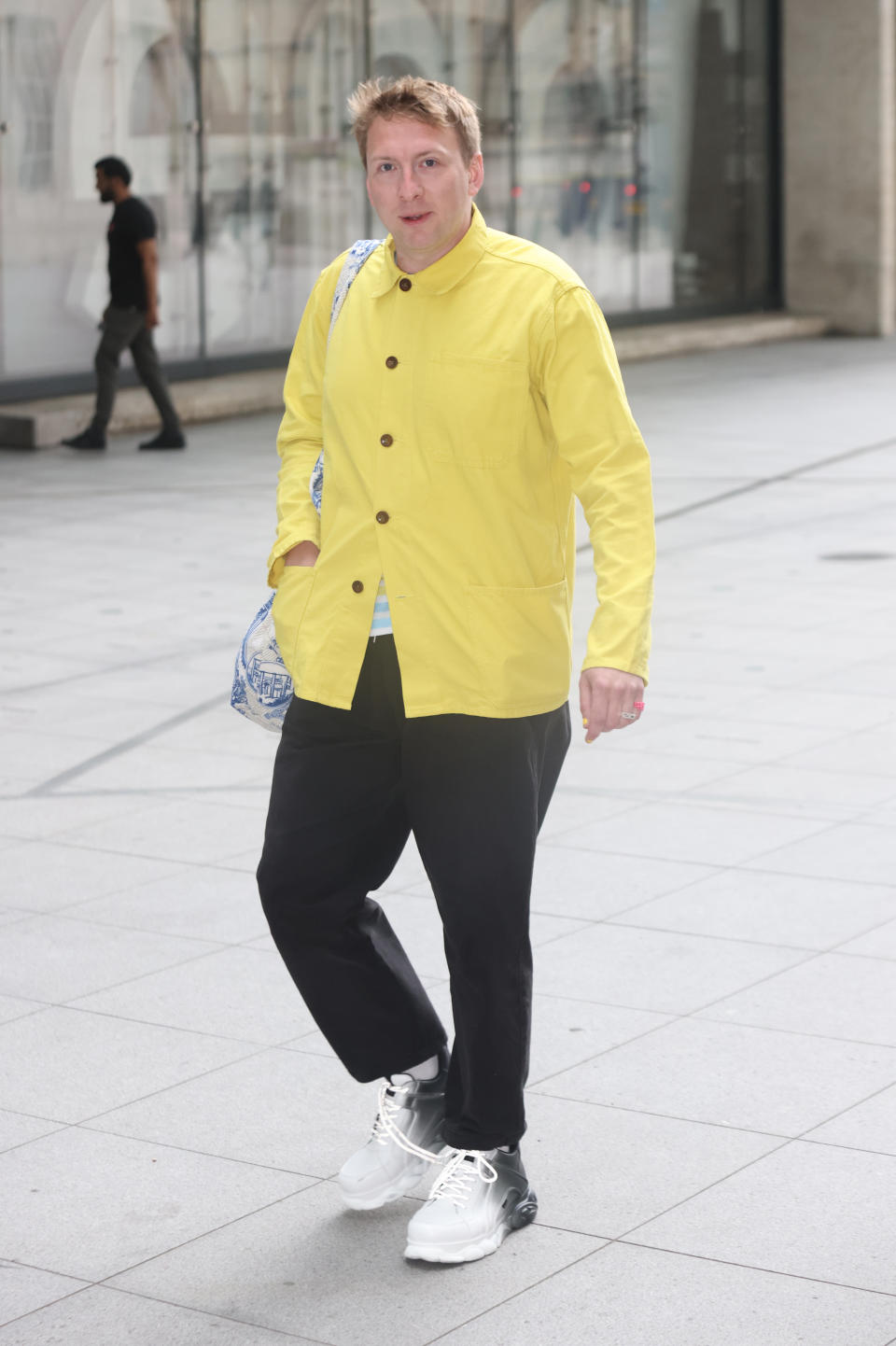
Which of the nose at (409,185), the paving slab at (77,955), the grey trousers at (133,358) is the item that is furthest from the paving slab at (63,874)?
the grey trousers at (133,358)

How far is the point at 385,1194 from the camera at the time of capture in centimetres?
345

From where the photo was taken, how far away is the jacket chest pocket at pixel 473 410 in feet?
10.5

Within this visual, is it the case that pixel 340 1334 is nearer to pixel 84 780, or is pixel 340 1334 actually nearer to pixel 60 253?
pixel 84 780

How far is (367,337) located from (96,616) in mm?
6024

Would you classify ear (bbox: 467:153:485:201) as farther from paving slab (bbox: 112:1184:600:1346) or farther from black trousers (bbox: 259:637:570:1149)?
paving slab (bbox: 112:1184:600:1346)

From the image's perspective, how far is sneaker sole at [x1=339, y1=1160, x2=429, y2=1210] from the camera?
3.43 meters

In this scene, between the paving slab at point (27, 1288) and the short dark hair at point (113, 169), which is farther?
the short dark hair at point (113, 169)

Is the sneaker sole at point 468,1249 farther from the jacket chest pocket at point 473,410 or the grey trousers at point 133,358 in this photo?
the grey trousers at point 133,358

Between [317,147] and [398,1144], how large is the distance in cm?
1664

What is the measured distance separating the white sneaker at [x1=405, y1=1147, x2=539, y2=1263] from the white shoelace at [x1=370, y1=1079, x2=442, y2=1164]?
74 millimetres

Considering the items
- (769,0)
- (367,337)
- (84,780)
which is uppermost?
(769,0)

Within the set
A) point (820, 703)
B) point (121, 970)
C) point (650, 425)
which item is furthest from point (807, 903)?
point (650, 425)

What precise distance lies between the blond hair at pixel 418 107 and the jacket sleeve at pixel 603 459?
30 centimetres

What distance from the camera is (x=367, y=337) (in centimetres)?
331
